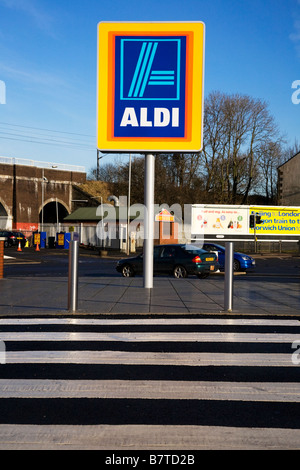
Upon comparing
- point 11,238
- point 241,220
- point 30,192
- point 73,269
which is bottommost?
point 11,238

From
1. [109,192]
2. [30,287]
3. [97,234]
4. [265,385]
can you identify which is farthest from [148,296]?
[109,192]

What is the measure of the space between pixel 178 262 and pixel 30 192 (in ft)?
144

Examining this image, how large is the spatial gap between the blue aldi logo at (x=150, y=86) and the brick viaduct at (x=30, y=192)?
150 ft

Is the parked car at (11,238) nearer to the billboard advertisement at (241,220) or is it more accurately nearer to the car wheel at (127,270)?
the billboard advertisement at (241,220)

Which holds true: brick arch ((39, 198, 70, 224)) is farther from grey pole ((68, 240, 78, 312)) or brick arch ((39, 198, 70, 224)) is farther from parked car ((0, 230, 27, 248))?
grey pole ((68, 240, 78, 312))

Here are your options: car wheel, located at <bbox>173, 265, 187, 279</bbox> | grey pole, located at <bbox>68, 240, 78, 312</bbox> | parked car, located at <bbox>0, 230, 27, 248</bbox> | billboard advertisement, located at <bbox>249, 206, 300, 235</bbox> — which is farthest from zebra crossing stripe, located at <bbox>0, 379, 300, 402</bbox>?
parked car, located at <bbox>0, 230, 27, 248</bbox>

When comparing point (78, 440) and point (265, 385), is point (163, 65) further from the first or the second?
point (78, 440)

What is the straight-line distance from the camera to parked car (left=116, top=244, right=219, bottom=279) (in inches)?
762

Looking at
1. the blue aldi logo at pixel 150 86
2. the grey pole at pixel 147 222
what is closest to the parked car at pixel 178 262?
the grey pole at pixel 147 222

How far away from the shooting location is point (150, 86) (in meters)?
11.5

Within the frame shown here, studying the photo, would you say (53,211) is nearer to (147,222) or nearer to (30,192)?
(30,192)

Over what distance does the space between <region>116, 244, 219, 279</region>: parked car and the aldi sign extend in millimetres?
8221

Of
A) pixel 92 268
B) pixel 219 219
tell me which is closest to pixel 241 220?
pixel 219 219
